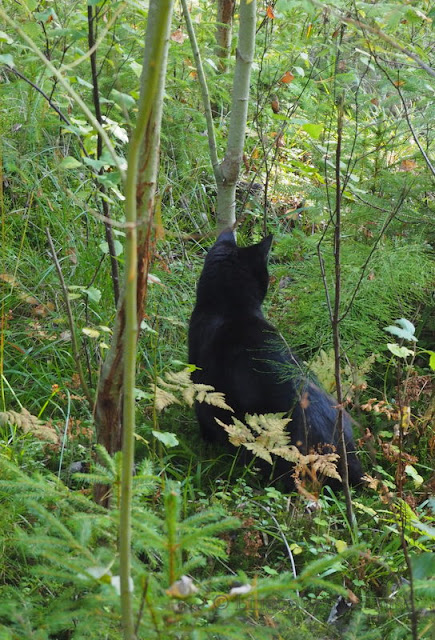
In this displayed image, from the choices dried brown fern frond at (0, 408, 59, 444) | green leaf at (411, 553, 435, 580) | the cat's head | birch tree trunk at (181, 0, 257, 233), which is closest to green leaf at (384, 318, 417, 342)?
green leaf at (411, 553, 435, 580)

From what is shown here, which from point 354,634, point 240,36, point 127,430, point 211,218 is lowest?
point 354,634

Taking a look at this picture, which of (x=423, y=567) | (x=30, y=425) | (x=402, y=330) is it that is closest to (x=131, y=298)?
(x=423, y=567)

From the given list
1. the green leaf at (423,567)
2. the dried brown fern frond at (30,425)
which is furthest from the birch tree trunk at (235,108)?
the green leaf at (423,567)

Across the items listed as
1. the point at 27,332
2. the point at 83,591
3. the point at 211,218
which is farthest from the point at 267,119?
the point at 83,591

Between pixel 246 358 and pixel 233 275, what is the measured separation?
1.87 ft

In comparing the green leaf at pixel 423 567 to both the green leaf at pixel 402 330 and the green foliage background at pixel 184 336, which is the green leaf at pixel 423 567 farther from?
the green leaf at pixel 402 330

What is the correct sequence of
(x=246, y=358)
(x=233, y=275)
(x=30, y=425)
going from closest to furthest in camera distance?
(x=30, y=425) → (x=246, y=358) → (x=233, y=275)

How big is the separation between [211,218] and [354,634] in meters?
4.05

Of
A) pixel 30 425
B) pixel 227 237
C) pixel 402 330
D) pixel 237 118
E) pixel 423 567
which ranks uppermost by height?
pixel 237 118

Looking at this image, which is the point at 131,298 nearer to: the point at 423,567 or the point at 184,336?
the point at 423,567

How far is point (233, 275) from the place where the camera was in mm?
3768

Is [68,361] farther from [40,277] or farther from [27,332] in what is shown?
[40,277]

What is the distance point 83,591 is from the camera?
208 cm

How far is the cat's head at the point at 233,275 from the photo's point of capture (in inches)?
147
